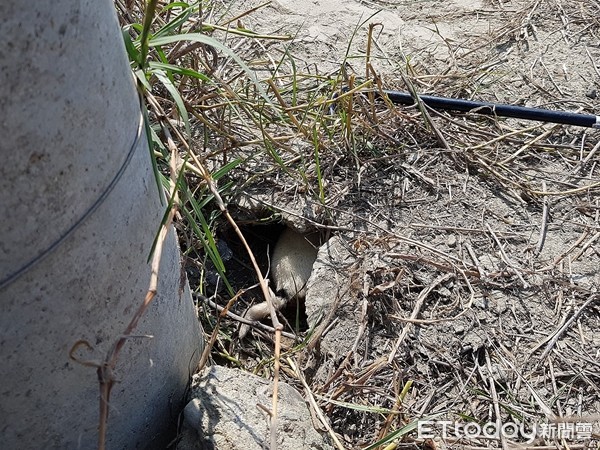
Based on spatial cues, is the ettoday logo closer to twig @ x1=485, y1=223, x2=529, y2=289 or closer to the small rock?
the small rock

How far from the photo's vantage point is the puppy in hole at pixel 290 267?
8.75 feet

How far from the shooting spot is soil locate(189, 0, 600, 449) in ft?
7.21

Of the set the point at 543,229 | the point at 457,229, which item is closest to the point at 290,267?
the point at 457,229

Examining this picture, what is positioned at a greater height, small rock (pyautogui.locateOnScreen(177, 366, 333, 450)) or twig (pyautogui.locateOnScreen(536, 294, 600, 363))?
small rock (pyautogui.locateOnScreen(177, 366, 333, 450))

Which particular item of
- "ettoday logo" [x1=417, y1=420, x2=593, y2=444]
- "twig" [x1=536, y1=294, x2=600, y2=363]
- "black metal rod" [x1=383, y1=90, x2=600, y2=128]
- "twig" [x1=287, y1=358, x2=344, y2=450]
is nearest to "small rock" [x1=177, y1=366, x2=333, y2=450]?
"twig" [x1=287, y1=358, x2=344, y2=450]

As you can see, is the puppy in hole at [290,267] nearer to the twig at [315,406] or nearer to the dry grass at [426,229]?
the dry grass at [426,229]

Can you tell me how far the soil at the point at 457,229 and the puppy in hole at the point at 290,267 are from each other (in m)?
0.12

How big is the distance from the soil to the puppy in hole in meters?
Result: 0.12

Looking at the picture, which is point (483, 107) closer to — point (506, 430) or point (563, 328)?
point (563, 328)

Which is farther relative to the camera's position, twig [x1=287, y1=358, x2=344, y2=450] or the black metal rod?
the black metal rod

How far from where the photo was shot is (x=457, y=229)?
262cm

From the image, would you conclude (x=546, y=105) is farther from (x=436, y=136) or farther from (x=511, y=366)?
(x=511, y=366)

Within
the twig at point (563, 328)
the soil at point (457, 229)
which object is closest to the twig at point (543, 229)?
the soil at point (457, 229)

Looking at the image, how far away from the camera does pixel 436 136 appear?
2926 millimetres
